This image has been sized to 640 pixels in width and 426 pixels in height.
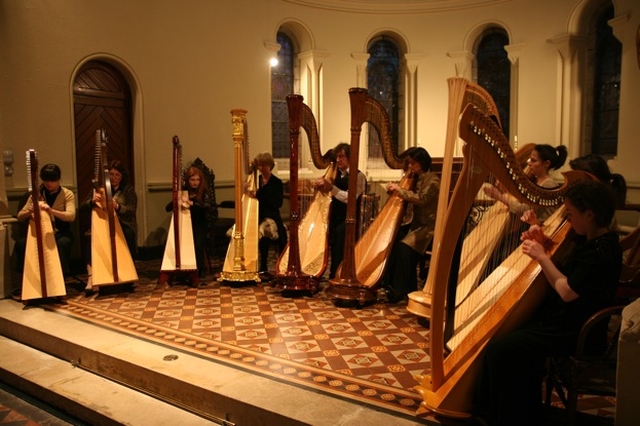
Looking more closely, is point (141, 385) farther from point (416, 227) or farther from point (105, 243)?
point (416, 227)

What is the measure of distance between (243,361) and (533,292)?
180 cm

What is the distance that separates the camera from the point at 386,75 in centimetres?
Answer: 969

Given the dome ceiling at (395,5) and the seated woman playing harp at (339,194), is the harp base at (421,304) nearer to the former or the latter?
the seated woman playing harp at (339,194)

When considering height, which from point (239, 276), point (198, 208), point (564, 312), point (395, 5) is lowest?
point (239, 276)

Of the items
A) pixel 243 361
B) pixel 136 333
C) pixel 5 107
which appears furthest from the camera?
pixel 5 107

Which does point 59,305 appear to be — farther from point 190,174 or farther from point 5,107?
point 5,107

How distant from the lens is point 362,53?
9094mm

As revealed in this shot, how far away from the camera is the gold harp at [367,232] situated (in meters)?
4.02

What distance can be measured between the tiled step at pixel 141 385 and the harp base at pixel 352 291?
4.62 feet

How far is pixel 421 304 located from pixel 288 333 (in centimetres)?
97

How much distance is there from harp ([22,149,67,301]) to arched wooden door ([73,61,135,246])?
5.19 ft

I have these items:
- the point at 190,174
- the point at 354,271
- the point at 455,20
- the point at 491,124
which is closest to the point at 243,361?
the point at 354,271

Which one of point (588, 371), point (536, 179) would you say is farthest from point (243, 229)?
point (588, 371)

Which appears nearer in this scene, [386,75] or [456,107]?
[456,107]
